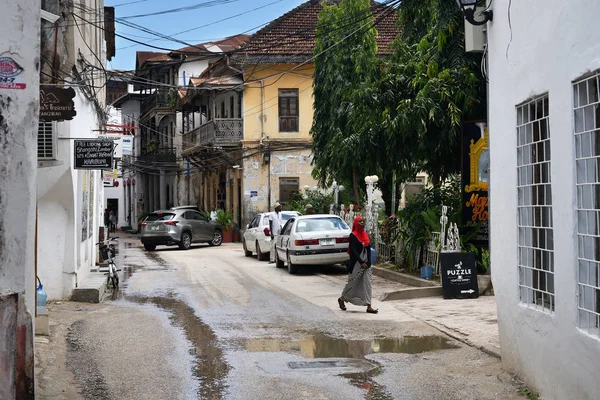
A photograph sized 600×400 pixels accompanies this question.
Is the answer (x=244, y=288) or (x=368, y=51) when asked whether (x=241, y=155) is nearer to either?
(x=368, y=51)

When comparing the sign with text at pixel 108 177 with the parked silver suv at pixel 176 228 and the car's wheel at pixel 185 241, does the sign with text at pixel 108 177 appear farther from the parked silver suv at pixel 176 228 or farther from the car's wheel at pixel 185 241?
the car's wheel at pixel 185 241

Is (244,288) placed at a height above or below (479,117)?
below

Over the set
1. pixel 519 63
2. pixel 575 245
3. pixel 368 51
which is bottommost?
pixel 575 245

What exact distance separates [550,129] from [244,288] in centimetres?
1171

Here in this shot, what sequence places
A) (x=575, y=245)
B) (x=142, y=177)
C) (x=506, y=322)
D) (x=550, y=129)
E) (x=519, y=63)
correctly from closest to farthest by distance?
(x=575, y=245) → (x=550, y=129) → (x=519, y=63) → (x=506, y=322) → (x=142, y=177)

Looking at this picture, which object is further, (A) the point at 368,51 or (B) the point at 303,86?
(B) the point at 303,86

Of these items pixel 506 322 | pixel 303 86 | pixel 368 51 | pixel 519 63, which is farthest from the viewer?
pixel 303 86

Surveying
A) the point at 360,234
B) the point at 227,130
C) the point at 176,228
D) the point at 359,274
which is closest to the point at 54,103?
the point at 360,234

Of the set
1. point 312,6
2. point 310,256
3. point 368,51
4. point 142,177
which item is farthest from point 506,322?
point 142,177

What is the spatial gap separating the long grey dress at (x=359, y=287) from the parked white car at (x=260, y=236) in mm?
12591

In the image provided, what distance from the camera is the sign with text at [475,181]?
16.7m

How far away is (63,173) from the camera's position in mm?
15219

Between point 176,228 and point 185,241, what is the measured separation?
33.6 inches

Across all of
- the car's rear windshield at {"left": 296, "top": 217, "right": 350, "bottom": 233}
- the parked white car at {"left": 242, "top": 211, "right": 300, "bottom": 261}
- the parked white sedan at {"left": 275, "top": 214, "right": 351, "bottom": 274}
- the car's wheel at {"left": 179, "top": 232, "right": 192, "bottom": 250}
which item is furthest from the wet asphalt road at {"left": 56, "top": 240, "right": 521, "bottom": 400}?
the car's wheel at {"left": 179, "top": 232, "right": 192, "bottom": 250}
